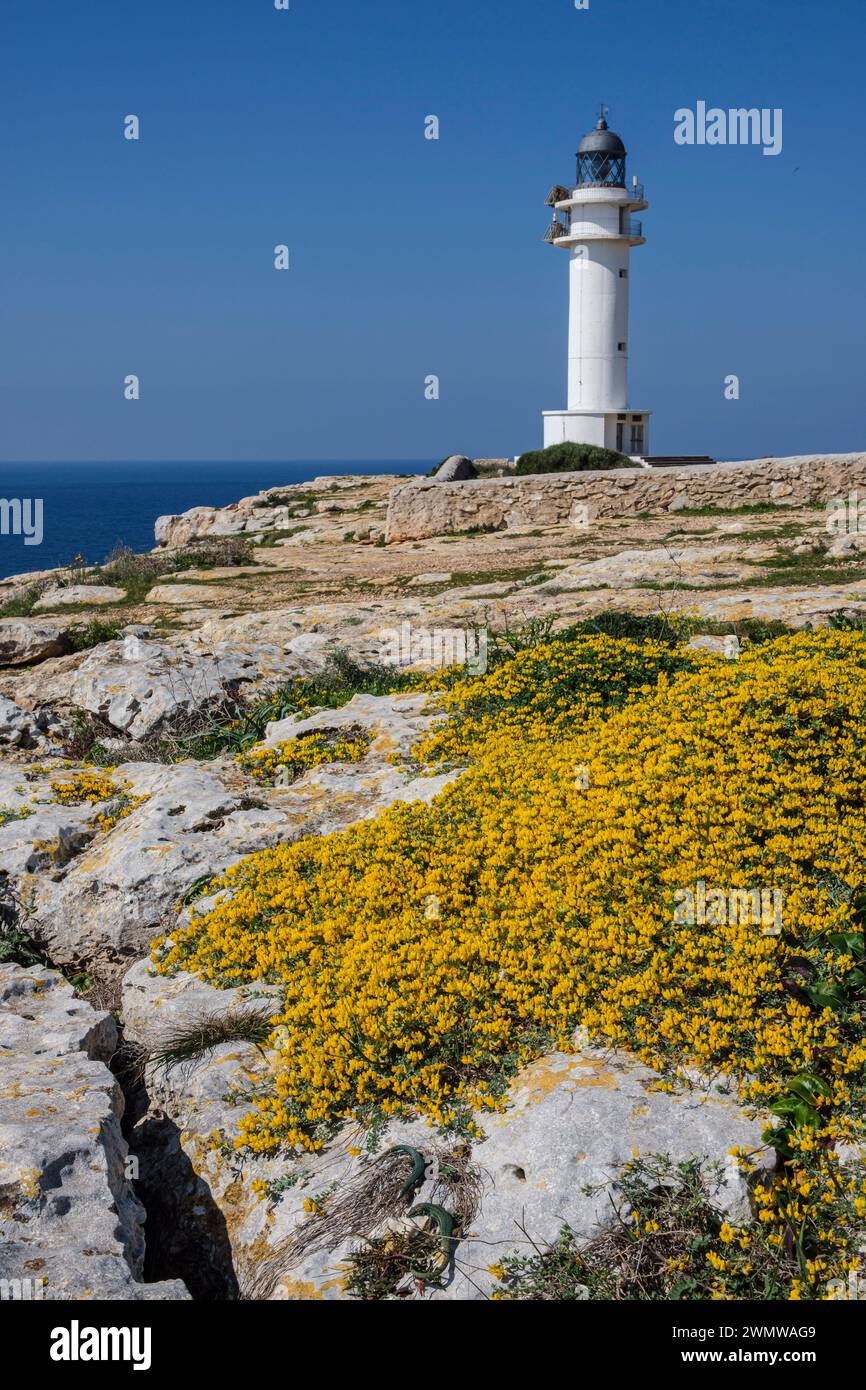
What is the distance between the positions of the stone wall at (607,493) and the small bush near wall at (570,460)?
7.08m

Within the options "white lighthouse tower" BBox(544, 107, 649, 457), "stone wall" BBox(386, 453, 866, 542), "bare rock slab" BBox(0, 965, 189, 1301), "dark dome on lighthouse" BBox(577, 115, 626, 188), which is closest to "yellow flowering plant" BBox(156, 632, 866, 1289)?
"bare rock slab" BBox(0, 965, 189, 1301)

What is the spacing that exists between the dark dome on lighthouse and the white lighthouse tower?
4 cm

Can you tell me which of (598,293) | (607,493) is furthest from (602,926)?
(598,293)

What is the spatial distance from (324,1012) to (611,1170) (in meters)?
1.49

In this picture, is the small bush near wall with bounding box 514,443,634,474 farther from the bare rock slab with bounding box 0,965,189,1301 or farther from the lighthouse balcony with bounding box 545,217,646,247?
the bare rock slab with bounding box 0,965,189,1301

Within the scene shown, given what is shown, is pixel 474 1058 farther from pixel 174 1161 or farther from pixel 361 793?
A: pixel 361 793

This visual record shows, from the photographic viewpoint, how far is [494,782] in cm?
673

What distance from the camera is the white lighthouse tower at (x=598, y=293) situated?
38.8 m

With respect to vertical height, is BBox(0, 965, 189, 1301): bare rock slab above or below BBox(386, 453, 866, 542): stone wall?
below

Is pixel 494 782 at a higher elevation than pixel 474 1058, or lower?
higher

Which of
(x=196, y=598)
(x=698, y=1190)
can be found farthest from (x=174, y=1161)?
(x=196, y=598)

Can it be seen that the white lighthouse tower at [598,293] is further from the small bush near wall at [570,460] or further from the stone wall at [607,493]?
the stone wall at [607,493]

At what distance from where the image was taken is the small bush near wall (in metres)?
32.3

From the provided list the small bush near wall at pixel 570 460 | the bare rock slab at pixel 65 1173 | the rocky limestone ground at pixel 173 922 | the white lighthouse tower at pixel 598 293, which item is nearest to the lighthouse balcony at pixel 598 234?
the white lighthouse tower at pixel 598 293
